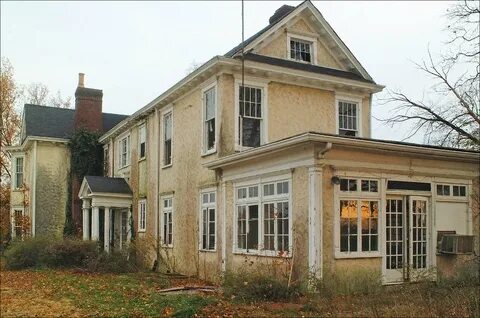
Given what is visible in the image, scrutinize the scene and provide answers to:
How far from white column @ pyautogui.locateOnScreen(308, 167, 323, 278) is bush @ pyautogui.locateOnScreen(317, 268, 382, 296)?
327 millimetres

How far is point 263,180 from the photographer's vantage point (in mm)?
14695

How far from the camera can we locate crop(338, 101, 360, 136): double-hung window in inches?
763

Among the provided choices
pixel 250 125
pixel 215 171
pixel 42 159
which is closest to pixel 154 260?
pixel 215 171

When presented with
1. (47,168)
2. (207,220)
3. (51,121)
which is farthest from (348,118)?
(51,121)

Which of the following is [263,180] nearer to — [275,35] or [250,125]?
[250,125]

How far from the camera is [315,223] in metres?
12.6

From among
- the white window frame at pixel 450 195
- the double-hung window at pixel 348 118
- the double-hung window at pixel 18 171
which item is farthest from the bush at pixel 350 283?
the double-hung window at pixel 18 171

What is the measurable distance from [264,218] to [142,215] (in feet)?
35.9

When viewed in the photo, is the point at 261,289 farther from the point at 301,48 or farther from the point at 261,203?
the point at 301,48

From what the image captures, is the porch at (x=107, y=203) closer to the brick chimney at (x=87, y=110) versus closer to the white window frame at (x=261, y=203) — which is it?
the brick chimney at (x=87, y=110)

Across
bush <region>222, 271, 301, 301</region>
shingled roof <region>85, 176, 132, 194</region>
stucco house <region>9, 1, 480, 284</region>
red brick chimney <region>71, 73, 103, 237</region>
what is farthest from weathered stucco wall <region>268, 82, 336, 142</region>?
red brick chimney <region>71, 73, 103, 237</region>

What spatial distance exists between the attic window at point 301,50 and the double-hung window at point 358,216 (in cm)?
725

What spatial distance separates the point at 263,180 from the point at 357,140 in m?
3.05

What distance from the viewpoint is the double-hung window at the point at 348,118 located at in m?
19.4
